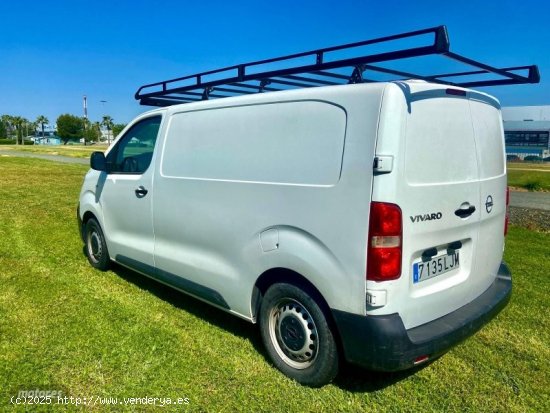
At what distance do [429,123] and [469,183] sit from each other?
0.57 meters

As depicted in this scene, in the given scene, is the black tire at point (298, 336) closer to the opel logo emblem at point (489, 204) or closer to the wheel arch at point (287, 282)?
the wheel arch at point (287, 282)

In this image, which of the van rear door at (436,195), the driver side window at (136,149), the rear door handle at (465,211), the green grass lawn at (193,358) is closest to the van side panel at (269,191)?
the van rear door at (436,195)

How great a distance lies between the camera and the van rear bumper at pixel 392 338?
2.39 meters

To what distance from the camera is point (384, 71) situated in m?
3.16

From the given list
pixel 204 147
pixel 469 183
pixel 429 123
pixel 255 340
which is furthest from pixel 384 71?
pixel 255 340

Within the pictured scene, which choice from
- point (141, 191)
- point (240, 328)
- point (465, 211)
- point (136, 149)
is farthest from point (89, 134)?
point (465, 211)

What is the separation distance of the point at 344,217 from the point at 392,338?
73 cm

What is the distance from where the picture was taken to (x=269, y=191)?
288 centimetres

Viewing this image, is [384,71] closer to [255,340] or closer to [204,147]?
[204,147]

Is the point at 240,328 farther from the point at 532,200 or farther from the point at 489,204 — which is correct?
the point at 532,200

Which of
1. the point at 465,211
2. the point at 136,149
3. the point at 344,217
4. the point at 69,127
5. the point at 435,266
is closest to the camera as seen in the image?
the point at 344,217

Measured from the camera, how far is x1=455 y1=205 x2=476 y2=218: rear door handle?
2715 mm

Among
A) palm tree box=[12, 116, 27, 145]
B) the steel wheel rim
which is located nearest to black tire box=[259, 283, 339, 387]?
the steel wheel rim

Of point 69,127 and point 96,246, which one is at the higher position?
point 69,127
